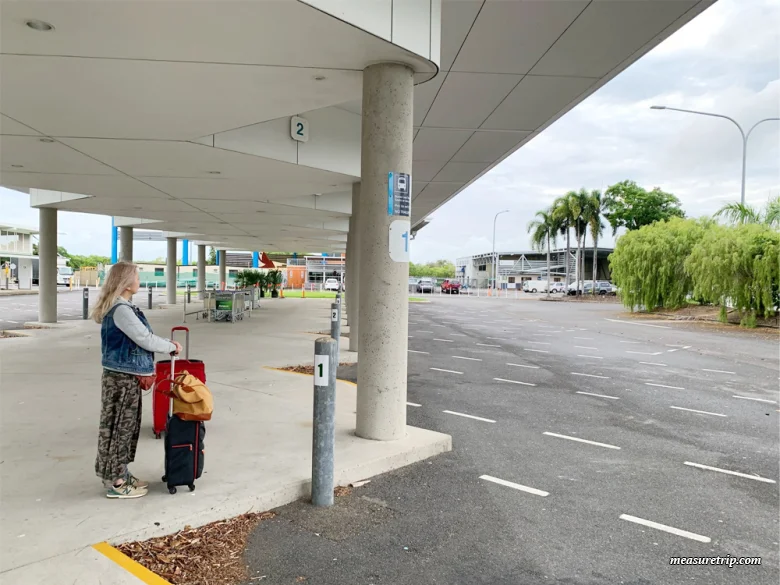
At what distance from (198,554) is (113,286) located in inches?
77.6

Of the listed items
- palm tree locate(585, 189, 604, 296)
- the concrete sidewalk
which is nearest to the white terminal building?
the concrete sidewalk

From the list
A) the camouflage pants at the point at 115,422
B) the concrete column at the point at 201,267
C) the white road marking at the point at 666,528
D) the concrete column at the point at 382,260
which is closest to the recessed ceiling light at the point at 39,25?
the concrete column at the point at 382,260

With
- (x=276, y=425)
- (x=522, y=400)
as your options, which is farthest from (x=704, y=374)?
(x=276, y=425)

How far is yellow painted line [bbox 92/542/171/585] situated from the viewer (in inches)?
121

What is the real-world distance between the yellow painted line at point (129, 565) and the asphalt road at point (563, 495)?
0.57 meters

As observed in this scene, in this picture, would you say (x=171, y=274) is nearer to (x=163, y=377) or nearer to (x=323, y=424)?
(x=163, y=377)

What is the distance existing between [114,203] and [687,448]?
16418mm

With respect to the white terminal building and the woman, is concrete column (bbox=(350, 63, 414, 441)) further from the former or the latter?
the woman

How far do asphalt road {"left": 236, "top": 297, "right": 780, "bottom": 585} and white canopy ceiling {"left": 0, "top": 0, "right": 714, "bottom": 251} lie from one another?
13.1 feet

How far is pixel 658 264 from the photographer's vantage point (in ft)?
96.0

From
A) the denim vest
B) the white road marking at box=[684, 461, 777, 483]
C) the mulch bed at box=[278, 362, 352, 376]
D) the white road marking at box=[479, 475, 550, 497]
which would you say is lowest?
the white road marking at box=[684, 461, 777, 483]

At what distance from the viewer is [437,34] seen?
5418mm

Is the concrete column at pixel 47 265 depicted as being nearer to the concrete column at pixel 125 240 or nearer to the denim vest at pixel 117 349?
the concrete column at pixel 125 240

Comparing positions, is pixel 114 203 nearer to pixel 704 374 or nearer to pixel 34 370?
pixel 34 370
